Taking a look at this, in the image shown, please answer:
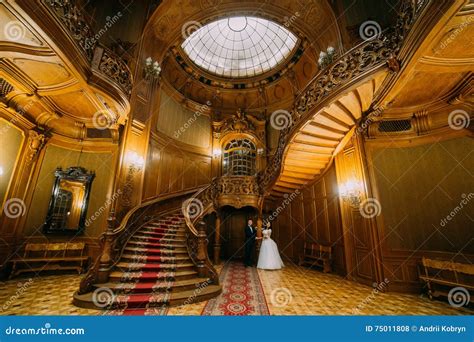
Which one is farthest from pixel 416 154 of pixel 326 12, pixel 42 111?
pixel 42 111

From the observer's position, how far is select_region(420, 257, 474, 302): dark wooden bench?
378 cm

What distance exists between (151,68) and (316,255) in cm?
828

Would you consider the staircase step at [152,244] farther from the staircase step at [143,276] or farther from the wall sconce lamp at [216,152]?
the wall sconce lamp at [216,152]

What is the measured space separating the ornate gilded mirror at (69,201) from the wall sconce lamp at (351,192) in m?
7.18

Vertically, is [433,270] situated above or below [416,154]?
below

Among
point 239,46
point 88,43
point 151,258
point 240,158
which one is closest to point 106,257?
point 151,258

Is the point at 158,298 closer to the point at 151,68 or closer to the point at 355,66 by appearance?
the point at 355,66

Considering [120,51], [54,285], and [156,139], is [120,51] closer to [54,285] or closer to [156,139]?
[156,139]

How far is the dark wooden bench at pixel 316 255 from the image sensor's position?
615 centimetres

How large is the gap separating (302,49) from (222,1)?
369cm

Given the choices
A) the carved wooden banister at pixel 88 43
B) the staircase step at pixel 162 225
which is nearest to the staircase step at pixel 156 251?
the staircase step at pixel 162 225

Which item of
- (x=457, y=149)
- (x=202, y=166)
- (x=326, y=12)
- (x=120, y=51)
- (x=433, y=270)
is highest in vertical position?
(x=326, y=12)

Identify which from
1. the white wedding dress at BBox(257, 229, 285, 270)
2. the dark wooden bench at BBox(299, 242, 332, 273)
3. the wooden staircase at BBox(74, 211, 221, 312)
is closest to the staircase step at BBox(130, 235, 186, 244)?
the wooden staircase at BBox(74, 211, 221, 312)

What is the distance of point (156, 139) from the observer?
7.89 metres
